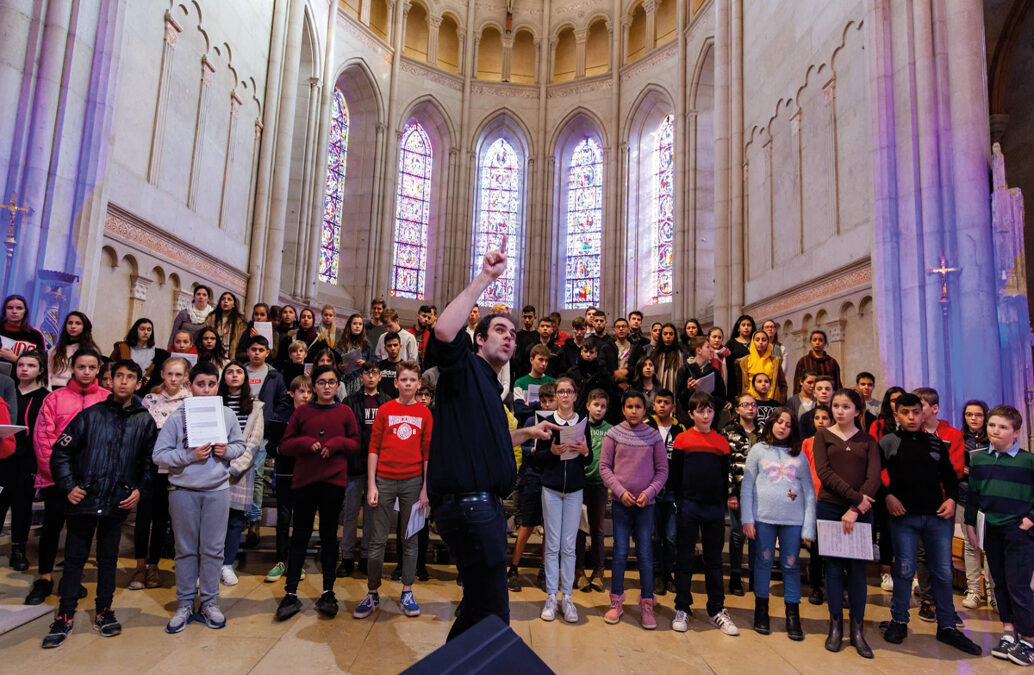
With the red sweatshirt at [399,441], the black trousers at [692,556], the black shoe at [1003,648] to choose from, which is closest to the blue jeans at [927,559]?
the black shoe at [1003,648]

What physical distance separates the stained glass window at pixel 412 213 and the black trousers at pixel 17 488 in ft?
41.3

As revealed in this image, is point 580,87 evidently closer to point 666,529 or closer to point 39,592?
point 666,529

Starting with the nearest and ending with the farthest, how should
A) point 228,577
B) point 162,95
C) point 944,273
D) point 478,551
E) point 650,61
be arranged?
point 478,551 → point 228,577 → point 944,273 → point 162,95 → point 650,61

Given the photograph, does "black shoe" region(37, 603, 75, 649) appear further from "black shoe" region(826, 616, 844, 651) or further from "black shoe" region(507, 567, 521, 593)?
"black shoe" region(826, 616, 844, 651)

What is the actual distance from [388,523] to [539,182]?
1471 cm

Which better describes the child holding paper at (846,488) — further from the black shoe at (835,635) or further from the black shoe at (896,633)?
the black shoe at (896,633)

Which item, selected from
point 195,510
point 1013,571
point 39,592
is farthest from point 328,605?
point 1013,571

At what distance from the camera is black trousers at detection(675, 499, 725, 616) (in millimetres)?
4230

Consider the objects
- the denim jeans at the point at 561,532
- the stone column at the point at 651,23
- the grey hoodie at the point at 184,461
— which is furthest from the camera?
the stone column at the point at 651,23

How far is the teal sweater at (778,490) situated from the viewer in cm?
420

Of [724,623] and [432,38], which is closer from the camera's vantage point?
[724,623]

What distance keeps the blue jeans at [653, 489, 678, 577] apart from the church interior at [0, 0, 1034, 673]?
1.96ft

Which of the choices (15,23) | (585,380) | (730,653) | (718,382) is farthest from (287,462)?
(15,23)

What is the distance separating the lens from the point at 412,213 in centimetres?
1753
